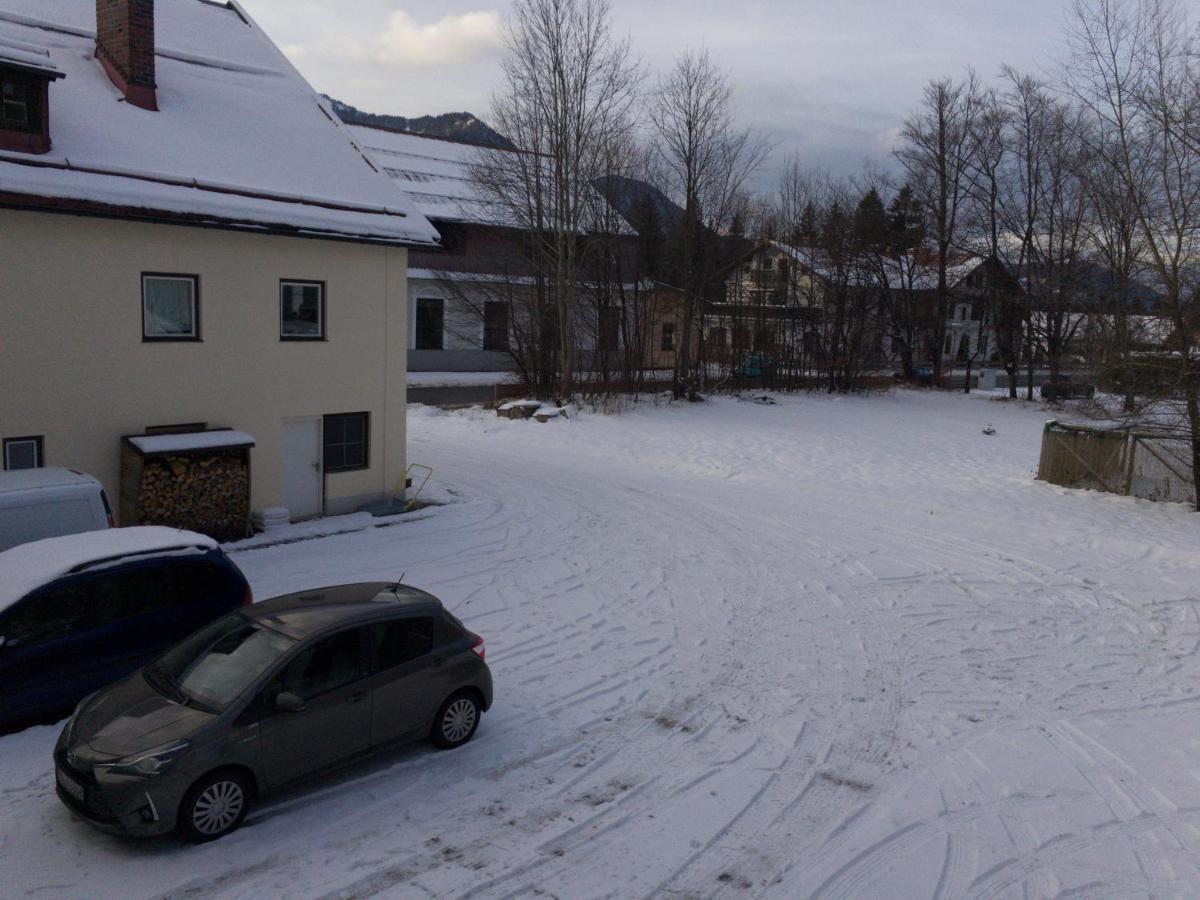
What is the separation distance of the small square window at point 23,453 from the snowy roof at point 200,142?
3.39 m

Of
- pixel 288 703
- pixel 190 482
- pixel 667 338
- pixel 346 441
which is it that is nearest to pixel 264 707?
pixel 288 703

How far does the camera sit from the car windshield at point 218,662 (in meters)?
7.27

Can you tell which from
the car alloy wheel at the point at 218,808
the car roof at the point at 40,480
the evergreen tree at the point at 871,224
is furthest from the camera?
the evergreen tree at the point at 871,224

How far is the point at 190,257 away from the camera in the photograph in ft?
48.1

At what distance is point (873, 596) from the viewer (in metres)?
14.0

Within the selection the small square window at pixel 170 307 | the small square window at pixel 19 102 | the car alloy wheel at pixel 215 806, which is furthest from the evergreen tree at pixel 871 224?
the car alloy wheel at pixel 215 806

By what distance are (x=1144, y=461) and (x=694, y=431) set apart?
1313 centimetres

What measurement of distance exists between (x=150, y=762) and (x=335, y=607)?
6.88 feet

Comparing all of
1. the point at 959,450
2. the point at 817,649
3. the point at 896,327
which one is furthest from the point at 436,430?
the point at 896,327

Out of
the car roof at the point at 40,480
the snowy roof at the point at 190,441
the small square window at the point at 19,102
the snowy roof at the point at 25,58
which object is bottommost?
the car roof at the point at 40,480

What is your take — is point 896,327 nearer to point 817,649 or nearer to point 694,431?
point 694,431

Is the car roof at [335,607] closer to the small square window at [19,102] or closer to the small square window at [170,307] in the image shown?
the small square window at [170,307]

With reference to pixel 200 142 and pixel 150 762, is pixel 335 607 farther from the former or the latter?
pixel 200 142

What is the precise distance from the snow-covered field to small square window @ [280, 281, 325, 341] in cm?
388
